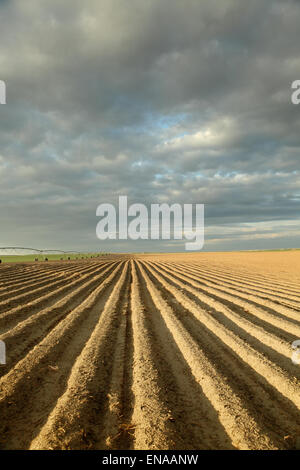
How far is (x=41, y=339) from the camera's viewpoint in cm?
580

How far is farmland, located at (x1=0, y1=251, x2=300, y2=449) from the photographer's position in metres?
2.85

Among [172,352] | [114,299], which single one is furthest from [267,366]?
[114,299]

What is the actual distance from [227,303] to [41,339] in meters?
6.18

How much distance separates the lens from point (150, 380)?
12.8 feet

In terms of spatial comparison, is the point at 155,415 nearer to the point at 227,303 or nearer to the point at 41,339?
the point at 41,339

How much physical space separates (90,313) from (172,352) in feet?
12.3

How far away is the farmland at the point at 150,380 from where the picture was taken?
2848 millimetres

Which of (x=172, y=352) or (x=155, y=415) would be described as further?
(x=172, y=352)

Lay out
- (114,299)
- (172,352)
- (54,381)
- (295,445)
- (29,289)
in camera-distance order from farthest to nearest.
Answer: (29,289), (114,299), (172,352), (54,381), (295,445)

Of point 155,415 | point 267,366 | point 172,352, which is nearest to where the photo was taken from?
point 155,415

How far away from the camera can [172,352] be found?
5094mm
